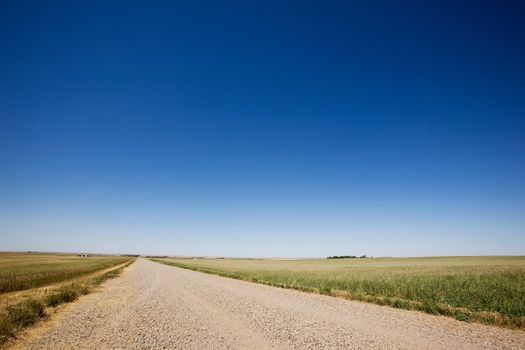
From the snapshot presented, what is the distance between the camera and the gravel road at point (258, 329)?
8.12m

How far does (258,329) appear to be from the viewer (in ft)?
31.7

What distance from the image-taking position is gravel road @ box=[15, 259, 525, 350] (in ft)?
26.6

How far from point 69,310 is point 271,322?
32.2 ft

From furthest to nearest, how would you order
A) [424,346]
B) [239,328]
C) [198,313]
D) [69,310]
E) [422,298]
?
[422,298] → [69,310] → [198,313] → [239,328] → [424,346]

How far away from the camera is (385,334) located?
9.12m

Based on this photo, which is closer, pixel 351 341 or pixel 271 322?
pixel 351 341

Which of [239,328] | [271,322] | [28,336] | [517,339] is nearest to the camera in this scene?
[517,339]

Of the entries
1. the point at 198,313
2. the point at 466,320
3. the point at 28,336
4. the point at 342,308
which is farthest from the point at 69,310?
the point at 466,320

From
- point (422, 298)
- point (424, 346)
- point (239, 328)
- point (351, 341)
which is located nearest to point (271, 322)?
point (239, 328)

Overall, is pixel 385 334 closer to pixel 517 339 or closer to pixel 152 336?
pixel 517 339

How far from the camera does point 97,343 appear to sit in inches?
327

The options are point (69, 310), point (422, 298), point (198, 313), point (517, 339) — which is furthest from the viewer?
point (422, 298)

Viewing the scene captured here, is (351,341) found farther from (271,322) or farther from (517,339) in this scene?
(517,339)

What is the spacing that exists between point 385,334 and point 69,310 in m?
13.6
